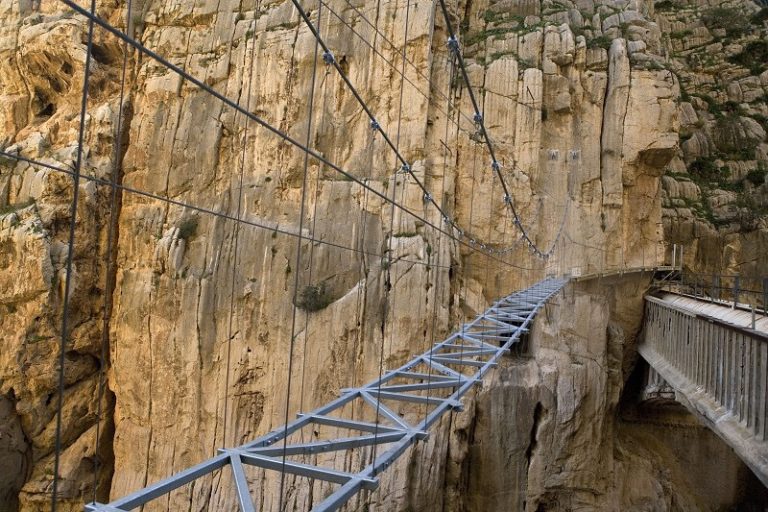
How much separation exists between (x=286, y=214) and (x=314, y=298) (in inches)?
109

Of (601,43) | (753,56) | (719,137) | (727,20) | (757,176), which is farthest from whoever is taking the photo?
(727,20)

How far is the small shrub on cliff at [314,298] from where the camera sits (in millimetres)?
13055

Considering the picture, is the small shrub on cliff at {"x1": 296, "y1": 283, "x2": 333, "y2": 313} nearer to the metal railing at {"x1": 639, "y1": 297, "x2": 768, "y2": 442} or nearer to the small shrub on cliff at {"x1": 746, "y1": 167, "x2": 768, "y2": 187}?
the metal railing at {"x1": 639, "y1": 297, "x2": 768, "y2": 442}

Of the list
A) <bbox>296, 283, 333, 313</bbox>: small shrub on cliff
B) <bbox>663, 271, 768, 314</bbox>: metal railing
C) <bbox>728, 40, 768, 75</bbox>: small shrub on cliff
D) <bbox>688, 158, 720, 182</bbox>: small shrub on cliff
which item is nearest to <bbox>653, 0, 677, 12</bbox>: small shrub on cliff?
<bbox>728, 40, 768, 75</bbox>: small shrub on cliff

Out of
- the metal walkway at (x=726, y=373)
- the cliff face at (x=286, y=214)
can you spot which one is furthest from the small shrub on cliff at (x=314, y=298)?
the metal walkway at (x=726, y=373)

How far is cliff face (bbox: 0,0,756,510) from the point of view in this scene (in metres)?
13.2

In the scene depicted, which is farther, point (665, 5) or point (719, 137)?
point (665, 5)

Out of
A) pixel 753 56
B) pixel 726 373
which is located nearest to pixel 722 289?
pixel 726 373

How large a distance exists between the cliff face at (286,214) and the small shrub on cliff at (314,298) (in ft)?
0.26

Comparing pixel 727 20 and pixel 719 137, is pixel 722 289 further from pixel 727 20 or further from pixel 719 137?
pixel 727 20

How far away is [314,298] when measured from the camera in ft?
43.2

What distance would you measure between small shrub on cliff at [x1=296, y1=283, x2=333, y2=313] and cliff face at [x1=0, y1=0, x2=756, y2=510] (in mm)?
80

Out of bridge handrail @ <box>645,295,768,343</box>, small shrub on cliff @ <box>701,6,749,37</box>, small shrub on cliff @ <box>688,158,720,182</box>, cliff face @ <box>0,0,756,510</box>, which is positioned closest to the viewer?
bridge handrail @ <box>645,295,768,343</box>

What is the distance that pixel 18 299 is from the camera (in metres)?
14.9
